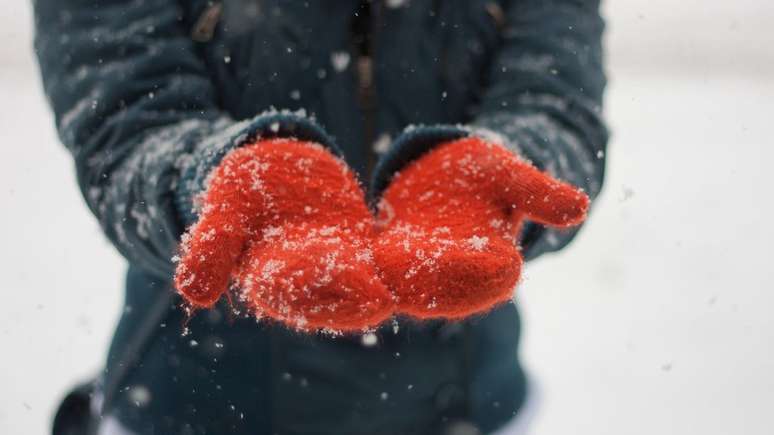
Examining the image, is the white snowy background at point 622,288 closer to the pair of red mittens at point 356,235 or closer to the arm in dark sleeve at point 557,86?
the arm in dark sleeve at point 557,86

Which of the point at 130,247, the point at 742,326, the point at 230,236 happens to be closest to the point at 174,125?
the point at 130,247

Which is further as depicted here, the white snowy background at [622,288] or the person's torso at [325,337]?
the white snowy background at [622,288]

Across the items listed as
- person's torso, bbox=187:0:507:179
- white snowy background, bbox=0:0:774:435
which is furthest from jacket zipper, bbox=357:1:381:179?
white snowy background, bbox=0:0:774:435

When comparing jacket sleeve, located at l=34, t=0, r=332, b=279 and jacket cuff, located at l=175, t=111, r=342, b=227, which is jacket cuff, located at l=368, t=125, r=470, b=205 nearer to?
jacket cuff, located at l=175, t=111, r=342, b=227

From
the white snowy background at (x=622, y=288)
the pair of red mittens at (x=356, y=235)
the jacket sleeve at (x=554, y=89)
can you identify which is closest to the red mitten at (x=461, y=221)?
the pair of red mittens at (x=356, y=235)

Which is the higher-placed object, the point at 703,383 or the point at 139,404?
the point at 139,404

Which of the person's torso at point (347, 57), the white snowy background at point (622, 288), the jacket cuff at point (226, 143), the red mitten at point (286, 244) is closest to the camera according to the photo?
the red mitten at point (286, 244)

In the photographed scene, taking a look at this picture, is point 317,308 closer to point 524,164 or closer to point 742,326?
point 524,164
